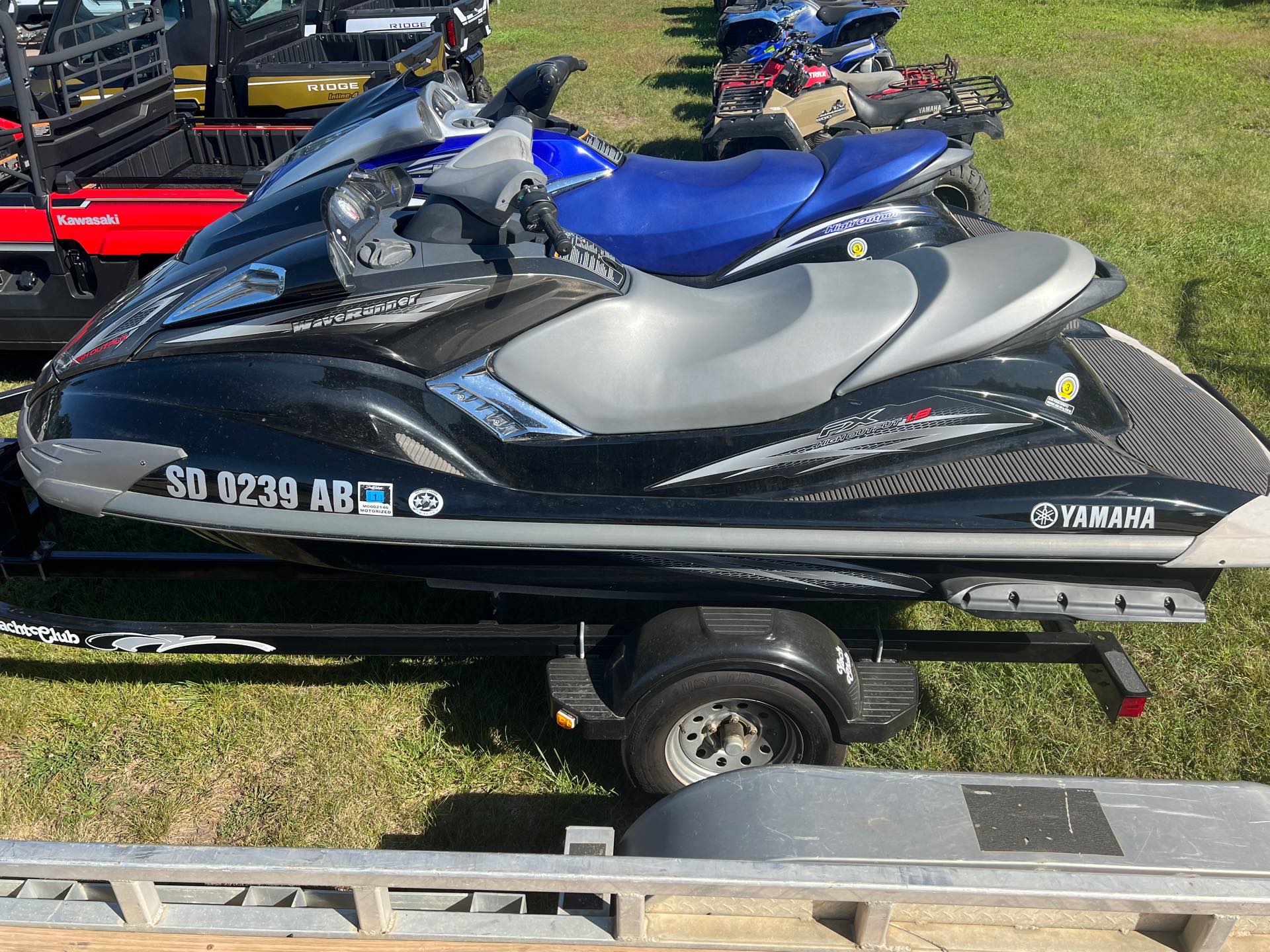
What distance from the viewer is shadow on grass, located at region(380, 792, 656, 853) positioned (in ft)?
9.52

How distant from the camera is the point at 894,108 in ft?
24.3

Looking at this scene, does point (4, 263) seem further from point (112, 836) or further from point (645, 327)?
point (645, 327)

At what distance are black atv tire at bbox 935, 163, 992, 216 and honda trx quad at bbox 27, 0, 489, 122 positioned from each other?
3.38m

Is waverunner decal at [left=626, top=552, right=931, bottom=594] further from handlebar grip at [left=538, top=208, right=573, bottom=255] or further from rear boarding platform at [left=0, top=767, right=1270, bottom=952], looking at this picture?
handlebar grip at [left=538, top=208, right=573, bottom=255]

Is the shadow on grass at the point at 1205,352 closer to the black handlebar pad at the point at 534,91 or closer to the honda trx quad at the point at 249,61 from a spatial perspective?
the black handlebar pad at the point at 534,91

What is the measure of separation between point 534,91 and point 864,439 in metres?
2.08

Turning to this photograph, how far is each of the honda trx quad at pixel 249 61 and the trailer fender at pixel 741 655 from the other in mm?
5028

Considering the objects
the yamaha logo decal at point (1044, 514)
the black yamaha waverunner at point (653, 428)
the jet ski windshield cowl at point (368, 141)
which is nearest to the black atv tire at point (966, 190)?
the jet ski windshield cowl at point (368, 141)

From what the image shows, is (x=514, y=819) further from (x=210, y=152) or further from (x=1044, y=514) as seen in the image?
(x=210, y=152)

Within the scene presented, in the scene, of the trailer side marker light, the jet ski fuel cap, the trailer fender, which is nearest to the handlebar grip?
the jet ski fuel cap

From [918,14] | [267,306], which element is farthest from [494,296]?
[918,14]

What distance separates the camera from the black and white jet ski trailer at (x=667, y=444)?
2555 millimetres

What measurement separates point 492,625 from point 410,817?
0.61 metres

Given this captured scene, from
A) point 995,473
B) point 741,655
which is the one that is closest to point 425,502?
point 741,655
